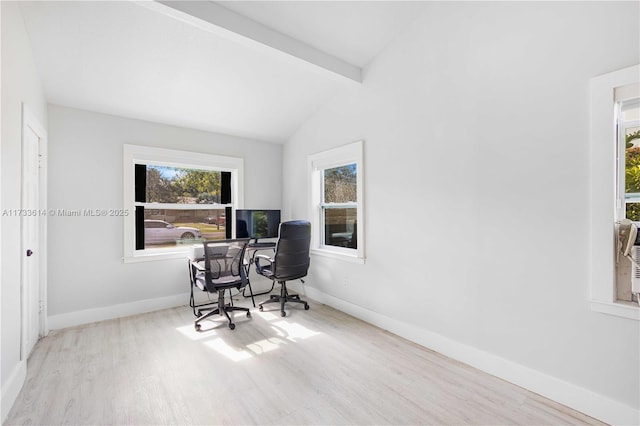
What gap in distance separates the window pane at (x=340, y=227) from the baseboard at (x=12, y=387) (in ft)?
10.6

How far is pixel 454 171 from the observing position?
251cm

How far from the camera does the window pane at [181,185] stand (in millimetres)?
3846

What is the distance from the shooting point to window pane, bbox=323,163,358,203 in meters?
3.71

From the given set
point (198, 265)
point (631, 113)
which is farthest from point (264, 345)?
point (631, 113)

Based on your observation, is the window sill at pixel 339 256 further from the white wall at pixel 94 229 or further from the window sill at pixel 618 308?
the window sill at pixel 618 308

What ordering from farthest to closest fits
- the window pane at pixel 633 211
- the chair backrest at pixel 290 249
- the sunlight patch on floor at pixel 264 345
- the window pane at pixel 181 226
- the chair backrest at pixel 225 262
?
the window pane at pixel 181 226, the chair backrest at pixel 290 249, the chair backrest at pixel 225 262, the sunlight patch on floor at pixel 264 345, the window pane at pixel 633 211

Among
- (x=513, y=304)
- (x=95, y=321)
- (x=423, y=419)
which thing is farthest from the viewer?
(x=95, y=321)

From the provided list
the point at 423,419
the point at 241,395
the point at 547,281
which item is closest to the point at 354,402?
the point at 423,419

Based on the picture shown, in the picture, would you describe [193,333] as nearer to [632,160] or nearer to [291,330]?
[291,330]

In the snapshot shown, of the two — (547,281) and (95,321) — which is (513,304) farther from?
(95,321)

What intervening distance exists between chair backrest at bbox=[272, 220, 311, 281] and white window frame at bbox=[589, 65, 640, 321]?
267cm

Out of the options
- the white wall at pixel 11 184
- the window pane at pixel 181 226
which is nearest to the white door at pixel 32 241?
the white wall at pixel 11 184

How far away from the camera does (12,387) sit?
1904 millimetres

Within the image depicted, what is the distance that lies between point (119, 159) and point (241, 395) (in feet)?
10.1
